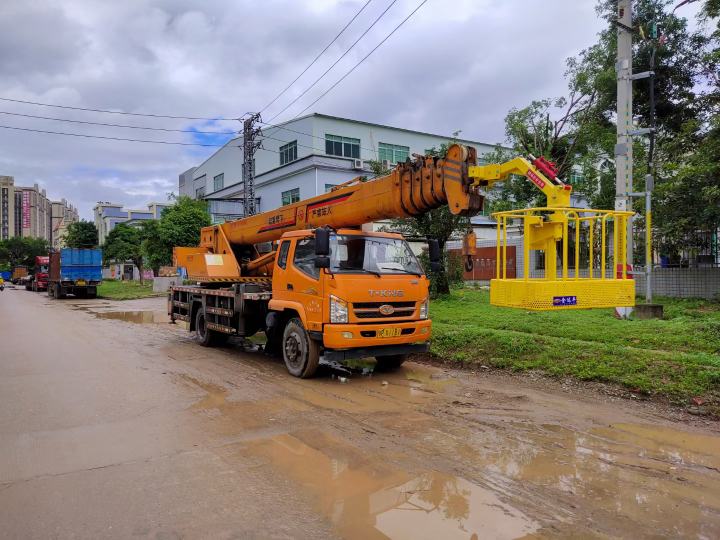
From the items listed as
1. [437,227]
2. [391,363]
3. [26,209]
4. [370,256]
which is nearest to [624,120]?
[437,227]

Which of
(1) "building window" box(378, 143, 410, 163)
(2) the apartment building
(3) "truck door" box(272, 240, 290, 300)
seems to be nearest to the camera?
(3) "truck door" box(272, 240, 290, 300)

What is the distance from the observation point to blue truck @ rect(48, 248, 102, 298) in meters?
30.2

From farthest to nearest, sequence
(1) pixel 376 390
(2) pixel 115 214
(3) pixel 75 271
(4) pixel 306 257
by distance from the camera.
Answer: (2) pixel 115 214
(3) pixel 75 271
(4) pixel 306 257
(1) pixel 376 390

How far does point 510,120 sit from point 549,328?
42.4ft

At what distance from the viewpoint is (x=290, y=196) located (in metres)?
38.0

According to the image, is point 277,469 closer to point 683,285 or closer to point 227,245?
point 227,245

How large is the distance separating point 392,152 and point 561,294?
36.0 metres

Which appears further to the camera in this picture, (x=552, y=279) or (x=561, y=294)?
(x=552, y=279)

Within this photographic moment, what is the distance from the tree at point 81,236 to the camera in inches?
2072

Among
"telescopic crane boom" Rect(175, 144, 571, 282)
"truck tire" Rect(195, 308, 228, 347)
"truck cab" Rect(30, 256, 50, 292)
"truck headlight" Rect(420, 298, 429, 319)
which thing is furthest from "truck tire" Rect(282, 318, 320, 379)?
"truck cab" Rect(30, 256, 50, 292)

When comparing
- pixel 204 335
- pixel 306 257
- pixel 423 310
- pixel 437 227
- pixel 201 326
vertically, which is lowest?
pixel 204 335

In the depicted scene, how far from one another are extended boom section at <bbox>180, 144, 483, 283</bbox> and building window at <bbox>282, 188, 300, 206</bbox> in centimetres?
2432

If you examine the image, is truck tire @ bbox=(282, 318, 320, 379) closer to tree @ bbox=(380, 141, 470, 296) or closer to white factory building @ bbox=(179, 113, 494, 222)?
tree @ bbox=(380, 141, 470, 296)

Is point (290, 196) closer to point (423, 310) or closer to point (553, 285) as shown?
point (423, 310)
